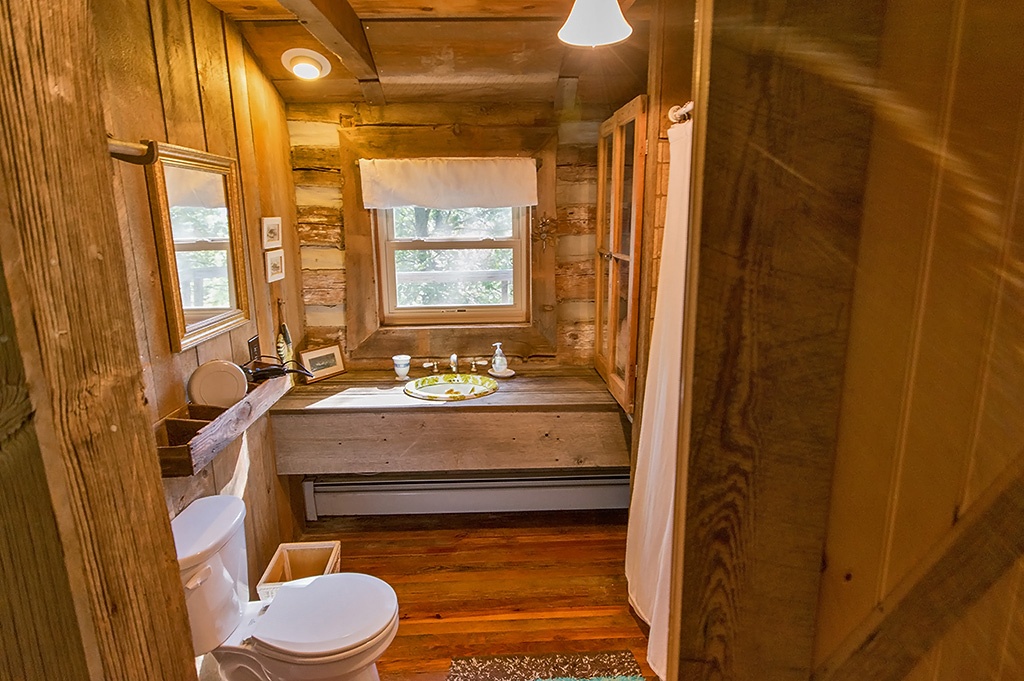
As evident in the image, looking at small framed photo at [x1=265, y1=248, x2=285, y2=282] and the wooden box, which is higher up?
small framed photo at [x1=265, y1=248, x2=285, y2=282]

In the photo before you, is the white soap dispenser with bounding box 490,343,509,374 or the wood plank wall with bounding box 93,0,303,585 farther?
the white soap dispenser with bounding box 490,343,509,374

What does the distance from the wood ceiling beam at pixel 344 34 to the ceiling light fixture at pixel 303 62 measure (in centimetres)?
13

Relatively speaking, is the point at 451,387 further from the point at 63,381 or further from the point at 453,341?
the point at 63,381

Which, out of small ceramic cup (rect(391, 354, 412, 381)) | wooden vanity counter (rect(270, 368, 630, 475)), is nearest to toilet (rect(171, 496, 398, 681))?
wooden vanity counter (rect(270, 368, 630, 475))

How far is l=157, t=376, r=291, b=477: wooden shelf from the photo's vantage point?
61.7 inches

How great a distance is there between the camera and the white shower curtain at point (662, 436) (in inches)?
66.6

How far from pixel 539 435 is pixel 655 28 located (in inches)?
65.7

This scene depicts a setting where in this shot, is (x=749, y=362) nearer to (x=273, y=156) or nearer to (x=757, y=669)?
(x=757, y=669)

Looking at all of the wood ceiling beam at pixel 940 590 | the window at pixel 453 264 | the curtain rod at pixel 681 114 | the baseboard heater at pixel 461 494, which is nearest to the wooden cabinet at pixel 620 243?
the curtain rod at pixel 681 114

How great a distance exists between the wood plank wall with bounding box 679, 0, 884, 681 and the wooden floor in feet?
5.44

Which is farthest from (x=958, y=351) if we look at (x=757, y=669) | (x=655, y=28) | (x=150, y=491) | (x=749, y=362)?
(x=655, y=28)

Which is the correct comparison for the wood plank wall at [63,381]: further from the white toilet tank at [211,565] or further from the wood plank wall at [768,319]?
the white toilet tank at [211,565]

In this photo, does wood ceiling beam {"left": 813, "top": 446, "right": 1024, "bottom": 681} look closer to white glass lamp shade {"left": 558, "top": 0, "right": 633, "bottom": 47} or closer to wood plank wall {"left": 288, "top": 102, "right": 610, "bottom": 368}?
white glass lamp shade {"left": 558, "top": 0, "right": 633, "bottom": 47}

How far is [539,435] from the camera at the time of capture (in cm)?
264
